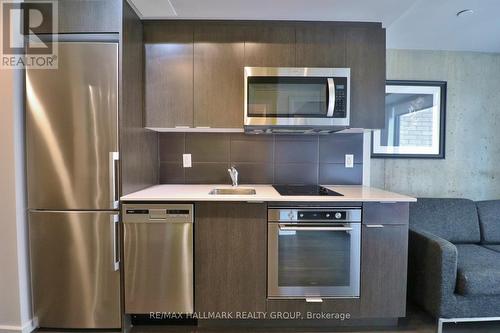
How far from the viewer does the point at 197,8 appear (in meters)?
1.93

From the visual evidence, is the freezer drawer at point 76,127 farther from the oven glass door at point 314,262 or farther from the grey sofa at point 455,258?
the grey sofa at point 455,258

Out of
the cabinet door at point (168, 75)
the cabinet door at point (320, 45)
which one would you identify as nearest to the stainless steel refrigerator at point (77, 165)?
the cabinet door at point (168, 75)

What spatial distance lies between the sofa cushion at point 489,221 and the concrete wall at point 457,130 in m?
0.25

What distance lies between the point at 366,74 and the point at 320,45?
1.44 ft

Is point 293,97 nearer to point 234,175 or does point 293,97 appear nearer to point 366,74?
point 366,74

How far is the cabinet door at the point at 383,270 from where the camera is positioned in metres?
1.90

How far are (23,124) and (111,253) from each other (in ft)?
3.52

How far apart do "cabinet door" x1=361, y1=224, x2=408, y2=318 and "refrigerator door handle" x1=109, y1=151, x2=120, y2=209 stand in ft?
5.67

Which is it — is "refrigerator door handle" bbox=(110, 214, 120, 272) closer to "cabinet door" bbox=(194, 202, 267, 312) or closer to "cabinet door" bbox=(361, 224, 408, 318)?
"cabinet door" bbox=(194, 202, 267, 312)

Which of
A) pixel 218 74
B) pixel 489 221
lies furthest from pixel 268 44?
pixel 489 221

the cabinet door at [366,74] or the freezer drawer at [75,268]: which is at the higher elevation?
the cabinet door at [366,74]

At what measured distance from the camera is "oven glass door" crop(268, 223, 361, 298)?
74.2 inches

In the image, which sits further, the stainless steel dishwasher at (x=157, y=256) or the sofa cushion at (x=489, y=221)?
the sofa cushion at (x=489, y=221)

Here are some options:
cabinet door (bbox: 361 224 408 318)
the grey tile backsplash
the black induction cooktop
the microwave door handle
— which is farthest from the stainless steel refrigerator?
cabinet door (bbox: 361 224 408 318)
